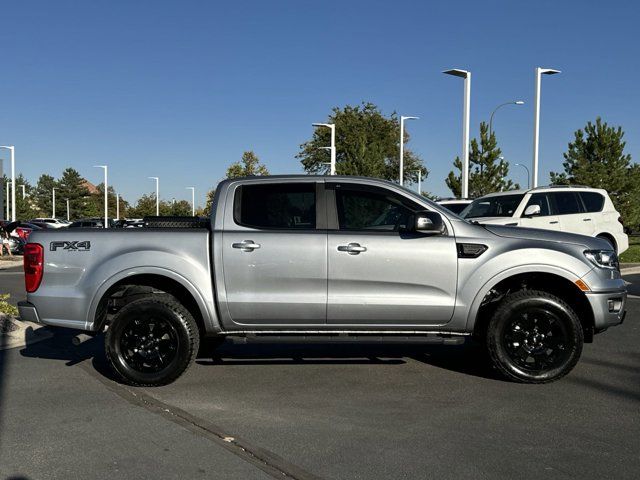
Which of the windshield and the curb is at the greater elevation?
the windshield

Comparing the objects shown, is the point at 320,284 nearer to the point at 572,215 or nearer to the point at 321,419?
the point at 321,419

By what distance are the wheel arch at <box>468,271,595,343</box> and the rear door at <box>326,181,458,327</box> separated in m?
0.35

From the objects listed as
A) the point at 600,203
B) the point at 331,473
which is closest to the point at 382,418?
the point at 331,473

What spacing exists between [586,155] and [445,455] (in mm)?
27744

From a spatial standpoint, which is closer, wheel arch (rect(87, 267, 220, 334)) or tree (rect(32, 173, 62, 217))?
wheel arch (rect(87, 267, 220, 334))

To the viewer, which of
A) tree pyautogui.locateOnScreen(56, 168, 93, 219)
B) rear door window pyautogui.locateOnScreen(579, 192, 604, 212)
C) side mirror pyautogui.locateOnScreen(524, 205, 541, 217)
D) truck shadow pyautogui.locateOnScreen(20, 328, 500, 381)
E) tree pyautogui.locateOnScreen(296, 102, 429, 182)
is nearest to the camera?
truck shadow pyautogui.locateOnScreen(20, 328, 500, 381)

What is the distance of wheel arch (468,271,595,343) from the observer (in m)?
5.82

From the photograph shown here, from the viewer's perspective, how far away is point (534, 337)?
5871 mm

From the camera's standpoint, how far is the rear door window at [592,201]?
13.6 meters

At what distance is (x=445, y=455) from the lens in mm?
4105

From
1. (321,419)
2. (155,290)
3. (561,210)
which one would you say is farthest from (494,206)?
(321,419)

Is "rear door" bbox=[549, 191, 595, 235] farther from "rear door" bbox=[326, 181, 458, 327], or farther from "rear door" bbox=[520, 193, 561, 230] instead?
"rear door" bbox=[326, 181, 458, 327]

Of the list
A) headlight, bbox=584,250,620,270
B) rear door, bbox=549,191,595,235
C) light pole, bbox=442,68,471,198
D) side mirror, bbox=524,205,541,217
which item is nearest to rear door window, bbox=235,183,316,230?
headlight, bbox=584,250,620,270

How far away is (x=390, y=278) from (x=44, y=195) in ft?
402
